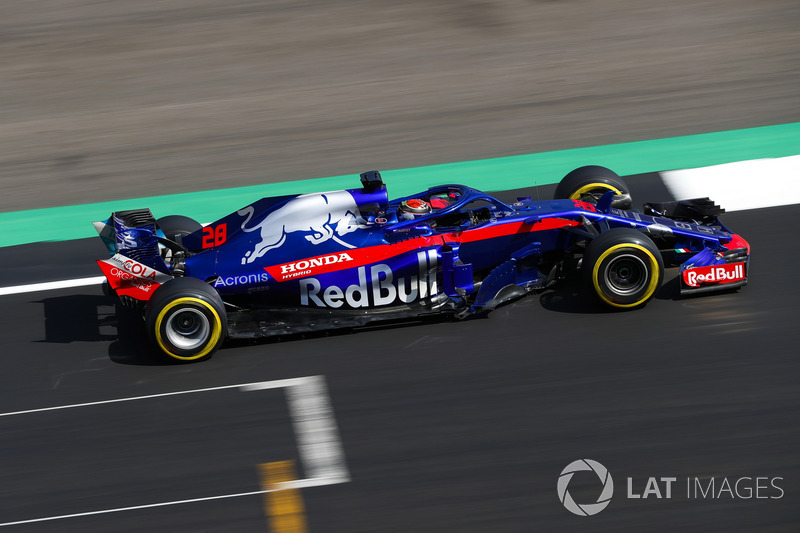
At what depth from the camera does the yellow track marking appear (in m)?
6.57

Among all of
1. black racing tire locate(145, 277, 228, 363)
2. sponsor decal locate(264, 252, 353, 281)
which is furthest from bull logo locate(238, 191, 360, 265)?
black racing tire locate(145, 277, 228, 363)

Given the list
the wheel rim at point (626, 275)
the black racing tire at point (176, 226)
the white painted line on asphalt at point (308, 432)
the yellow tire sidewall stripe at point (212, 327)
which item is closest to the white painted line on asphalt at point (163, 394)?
the white painted line on asphalt at point (308, 432)

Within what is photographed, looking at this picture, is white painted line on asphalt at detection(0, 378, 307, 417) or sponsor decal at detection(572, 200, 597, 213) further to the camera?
sponsor decal at detection(572, 200, 597, 213)

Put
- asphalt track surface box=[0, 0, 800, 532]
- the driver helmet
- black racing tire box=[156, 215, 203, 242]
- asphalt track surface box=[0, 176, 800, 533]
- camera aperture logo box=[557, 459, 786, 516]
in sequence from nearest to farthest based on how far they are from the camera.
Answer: camera aperture logo box=[557, 459, 786, 516] → asphalt track surface box=[0, 176, 800, 533] → asphalt track surface box=[0, 0, 800, 532] → the driver helmet → black racing tire box=[156, 215, 203, 242]

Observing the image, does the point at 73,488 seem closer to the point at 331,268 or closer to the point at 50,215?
the point at 331,268

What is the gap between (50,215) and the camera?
1250 cm

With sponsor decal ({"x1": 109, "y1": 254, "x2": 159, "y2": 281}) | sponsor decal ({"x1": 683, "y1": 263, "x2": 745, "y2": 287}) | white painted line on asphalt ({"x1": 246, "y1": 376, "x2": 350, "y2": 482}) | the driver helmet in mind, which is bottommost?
white painted line on asphalt ({"x1": 246, "y1": 376, "x2": 350, "y2": 482})

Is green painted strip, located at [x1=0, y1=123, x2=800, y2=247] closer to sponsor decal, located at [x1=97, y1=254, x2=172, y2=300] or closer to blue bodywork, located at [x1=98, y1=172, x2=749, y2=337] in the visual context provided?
blue bodywork, located at [x1=98, y1=172, x2=749, y2=337]

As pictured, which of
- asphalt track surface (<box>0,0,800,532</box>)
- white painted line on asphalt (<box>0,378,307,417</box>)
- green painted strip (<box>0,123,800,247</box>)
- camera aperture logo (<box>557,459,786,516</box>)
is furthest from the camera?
green painted strip (<box>0,123,800,247</box>)

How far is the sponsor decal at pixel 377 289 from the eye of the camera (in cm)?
867

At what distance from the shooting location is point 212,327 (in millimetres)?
8352

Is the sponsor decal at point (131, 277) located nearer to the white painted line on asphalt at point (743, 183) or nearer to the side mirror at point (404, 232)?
the side mirror at point (404, 232)

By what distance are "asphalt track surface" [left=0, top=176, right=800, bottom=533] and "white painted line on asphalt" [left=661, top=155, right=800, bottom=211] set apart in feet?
5.67

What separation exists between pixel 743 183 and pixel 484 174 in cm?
326
